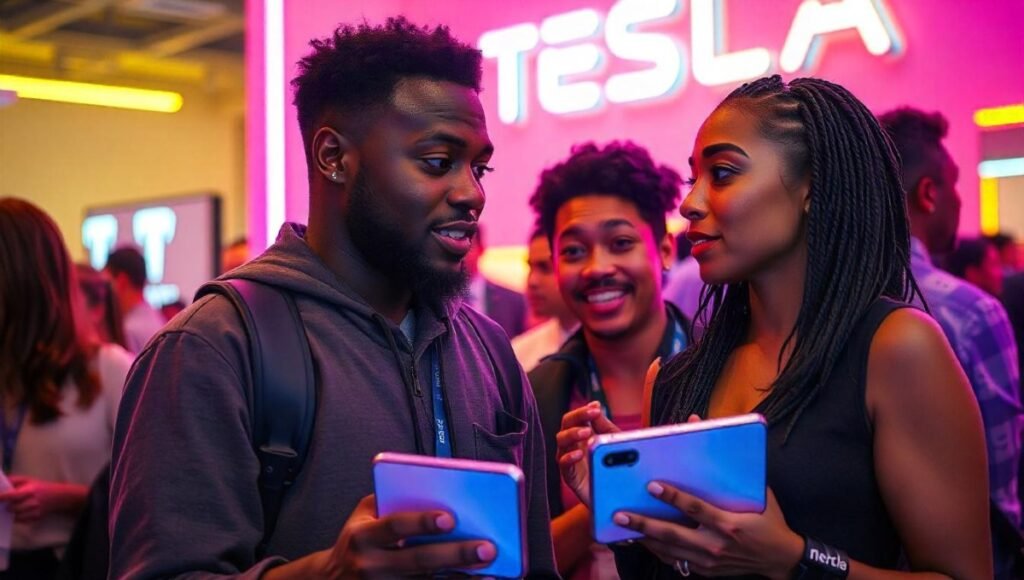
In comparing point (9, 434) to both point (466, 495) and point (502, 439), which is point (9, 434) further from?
point (466, 495)

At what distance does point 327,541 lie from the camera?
1.67 meters

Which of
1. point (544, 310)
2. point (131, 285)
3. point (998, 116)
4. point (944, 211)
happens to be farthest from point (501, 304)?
point (944, 211)

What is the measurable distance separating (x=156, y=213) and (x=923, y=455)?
19.9ft

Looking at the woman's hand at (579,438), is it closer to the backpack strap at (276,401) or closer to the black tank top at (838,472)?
the black tank top at (838,472)

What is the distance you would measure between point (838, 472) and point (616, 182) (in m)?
1.36

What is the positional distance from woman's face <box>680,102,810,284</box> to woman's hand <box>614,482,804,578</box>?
0.42 metres

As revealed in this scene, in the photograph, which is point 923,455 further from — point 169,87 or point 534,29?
point 169,87

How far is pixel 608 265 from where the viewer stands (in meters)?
2.86

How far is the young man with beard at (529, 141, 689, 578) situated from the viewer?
9.29 feet

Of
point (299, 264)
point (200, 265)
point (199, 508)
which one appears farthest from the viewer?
point (200, 265)

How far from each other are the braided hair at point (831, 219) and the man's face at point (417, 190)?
1.63 ft

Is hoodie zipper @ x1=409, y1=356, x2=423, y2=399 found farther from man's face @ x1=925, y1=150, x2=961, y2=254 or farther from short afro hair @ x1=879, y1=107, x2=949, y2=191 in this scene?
man's face @ x1=925, y1=150, x2=961, y2=254

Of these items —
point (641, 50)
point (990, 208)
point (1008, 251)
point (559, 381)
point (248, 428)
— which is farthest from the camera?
point (1008, 251)

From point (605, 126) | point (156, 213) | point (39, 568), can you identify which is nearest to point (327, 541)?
point (39, 568)
